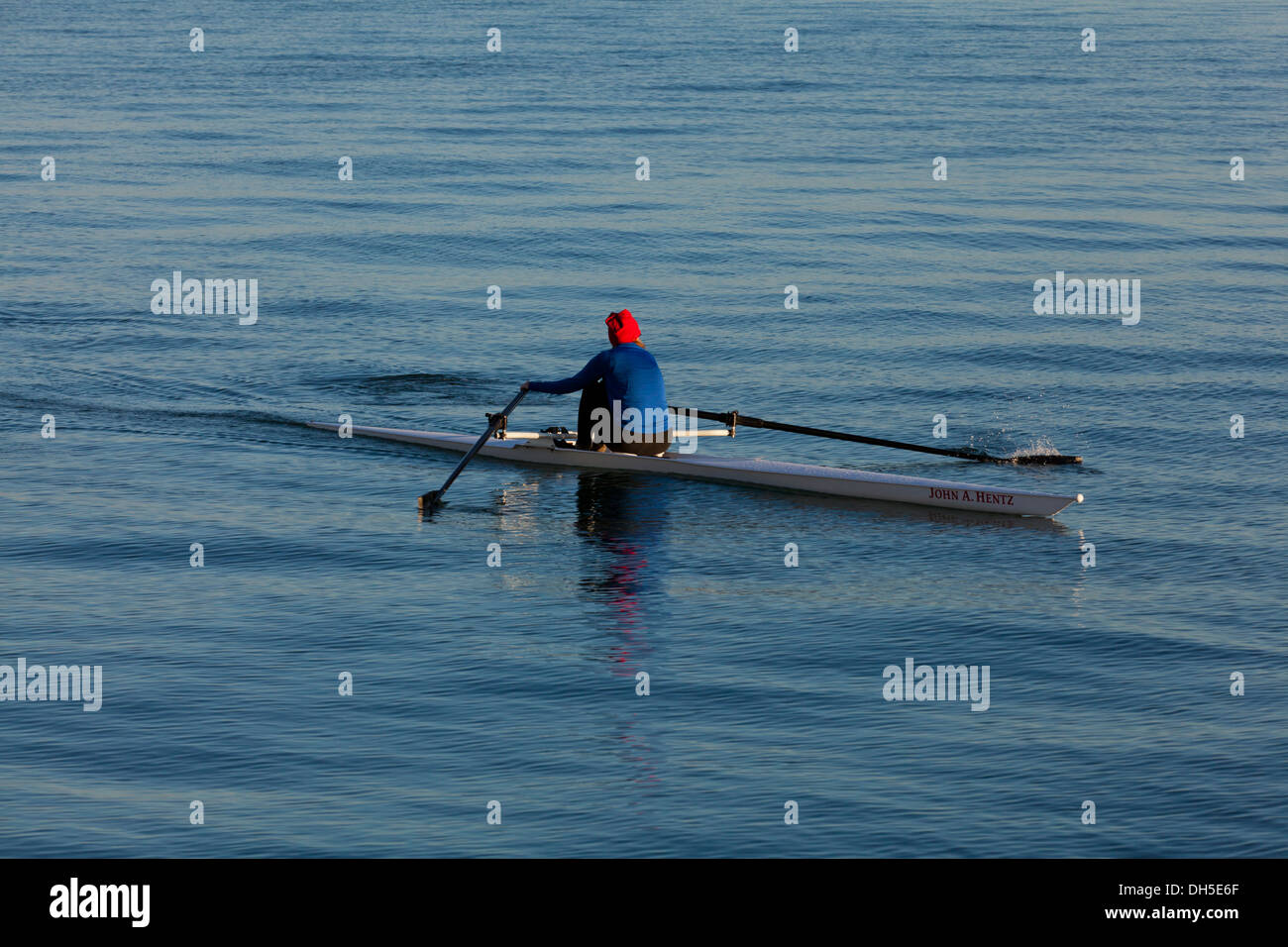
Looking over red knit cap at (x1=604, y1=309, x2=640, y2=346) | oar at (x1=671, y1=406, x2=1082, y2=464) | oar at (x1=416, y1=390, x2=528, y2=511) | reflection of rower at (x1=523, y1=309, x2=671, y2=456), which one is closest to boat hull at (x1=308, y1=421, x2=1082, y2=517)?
reflection of rower at (x1=523, y1=309, x2=671, y2=456)

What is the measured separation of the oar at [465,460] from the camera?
1952cm

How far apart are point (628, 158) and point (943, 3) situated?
123ft

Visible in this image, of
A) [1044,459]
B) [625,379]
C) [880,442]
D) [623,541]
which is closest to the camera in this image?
[623,541]

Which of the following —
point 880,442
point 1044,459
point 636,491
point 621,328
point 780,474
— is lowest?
point 636,491

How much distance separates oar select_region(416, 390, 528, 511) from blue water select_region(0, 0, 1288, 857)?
34 cm

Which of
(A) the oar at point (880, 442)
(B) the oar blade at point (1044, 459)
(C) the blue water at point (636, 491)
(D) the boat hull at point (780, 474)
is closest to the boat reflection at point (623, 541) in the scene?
(C) the blue water at point (636, 491)

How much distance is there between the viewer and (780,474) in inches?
785

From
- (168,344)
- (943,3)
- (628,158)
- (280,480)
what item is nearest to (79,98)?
(628,158)

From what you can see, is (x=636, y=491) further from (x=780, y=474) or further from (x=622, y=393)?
(x=780, y=474)

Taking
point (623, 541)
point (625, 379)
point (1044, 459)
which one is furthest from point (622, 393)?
point (1044, 459)

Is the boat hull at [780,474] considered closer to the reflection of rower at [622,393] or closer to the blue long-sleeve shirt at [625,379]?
the reflection of rower at [622,393]

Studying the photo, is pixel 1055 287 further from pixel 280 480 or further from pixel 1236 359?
pixel 280 480

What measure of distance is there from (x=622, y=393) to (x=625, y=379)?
0.24 metres

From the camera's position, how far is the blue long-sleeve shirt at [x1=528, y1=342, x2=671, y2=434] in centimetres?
1981
